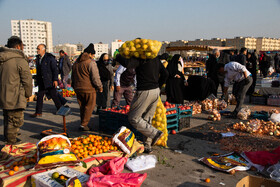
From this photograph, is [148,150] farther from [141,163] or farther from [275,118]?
[275,118]

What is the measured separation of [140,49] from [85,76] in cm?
230

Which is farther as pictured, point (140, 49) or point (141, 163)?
point (140, 49)

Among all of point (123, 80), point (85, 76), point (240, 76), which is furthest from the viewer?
point (240, 76)

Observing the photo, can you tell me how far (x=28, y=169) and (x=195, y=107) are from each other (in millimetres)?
6005

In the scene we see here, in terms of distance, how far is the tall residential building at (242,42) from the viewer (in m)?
100

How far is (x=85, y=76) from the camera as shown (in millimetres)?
6098

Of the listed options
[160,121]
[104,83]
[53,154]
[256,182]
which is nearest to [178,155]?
[160,121]

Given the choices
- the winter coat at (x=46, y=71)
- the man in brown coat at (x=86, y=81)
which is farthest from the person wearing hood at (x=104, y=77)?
the man in brown coat at (x=86, y=81)

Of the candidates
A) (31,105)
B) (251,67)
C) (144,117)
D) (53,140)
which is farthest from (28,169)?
(251,67)

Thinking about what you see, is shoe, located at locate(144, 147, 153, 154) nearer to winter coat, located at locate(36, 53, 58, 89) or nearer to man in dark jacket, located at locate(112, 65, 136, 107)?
man in dark jacket, located at locate(112, 65, 136, 107)

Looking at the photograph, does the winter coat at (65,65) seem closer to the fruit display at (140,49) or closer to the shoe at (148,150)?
the fruit display at (140,49)

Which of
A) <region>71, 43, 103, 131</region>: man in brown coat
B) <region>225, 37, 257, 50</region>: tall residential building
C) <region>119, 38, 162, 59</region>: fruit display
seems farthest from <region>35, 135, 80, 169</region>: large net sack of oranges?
<region>225, 37, 257, 50</region>: tall residential building

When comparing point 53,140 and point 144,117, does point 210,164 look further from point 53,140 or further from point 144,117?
point 53,140

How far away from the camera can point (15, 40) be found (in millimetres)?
5195
